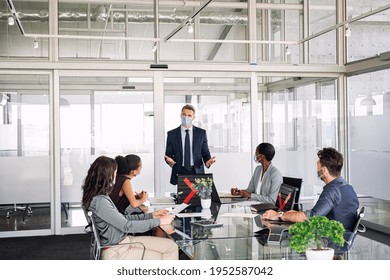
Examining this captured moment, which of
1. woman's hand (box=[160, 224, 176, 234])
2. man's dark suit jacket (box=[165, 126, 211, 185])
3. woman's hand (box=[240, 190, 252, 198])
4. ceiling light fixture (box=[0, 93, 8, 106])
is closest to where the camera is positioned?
woman's hand (box=[160, 224, 176, 234])

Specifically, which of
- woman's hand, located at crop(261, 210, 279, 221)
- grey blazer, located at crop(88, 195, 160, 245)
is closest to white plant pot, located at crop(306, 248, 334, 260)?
woman's hand, located at crop(261, 210, 279, 221)

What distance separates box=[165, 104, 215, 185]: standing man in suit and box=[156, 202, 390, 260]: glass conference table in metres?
2.29

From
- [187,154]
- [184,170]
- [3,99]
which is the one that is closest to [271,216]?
[184,170]

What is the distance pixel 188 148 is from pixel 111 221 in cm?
316

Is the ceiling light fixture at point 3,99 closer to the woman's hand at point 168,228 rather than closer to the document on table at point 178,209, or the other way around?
the document on table at point 178,209

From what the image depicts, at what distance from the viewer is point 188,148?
722 centimetres

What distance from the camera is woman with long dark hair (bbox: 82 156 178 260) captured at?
4.15 m

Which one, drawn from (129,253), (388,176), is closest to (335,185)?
(129,253)

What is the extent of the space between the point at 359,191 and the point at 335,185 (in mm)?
5260

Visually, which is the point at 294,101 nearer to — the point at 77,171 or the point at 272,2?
the point at 272,2

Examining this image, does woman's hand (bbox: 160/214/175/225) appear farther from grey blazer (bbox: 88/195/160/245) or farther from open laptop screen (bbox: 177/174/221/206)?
open laptop screen (bbox: 177/174/221/206)

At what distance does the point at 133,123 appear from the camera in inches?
344

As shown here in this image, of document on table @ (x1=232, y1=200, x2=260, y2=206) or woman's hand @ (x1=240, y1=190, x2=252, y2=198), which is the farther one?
woman's hand @ (x1=240, y1=190, x2=252, y2=198)
